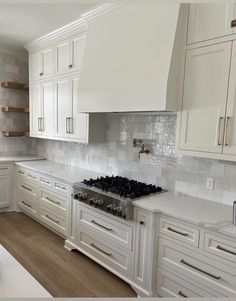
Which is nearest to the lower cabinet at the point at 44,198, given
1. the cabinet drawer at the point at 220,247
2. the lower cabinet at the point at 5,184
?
the lower cabinet at the point at 5,184

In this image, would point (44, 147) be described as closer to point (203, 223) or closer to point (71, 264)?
point (71, 264)

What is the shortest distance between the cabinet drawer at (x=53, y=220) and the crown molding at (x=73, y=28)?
240 centimetres

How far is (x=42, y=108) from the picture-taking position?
380 centimetres

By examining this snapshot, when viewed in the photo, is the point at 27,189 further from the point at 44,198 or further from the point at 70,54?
the point at 70,54

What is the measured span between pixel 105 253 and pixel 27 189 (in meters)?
1.93

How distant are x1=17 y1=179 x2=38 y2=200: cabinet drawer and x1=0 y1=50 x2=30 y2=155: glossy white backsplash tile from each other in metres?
0.85

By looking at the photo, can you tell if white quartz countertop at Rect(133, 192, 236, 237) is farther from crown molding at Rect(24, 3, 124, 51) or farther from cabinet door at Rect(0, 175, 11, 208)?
cabinet door at Rect(0, 175, 11, 208)

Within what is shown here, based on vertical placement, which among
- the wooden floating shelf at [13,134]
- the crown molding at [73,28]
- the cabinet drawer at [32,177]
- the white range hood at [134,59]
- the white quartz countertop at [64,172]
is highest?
the crown molding at [73,28]

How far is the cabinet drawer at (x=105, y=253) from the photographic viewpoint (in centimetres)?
226

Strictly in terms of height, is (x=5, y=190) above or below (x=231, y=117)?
below

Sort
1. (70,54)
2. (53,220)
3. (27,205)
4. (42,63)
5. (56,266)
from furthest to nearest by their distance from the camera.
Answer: (27,205)
(42,63)
(53,220)
(70,54)
(56,266)

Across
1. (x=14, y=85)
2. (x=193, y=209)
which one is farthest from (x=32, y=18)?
(x=193, y=209)

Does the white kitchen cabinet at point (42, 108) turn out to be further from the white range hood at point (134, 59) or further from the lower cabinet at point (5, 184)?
the white range hood at point (134, 59)

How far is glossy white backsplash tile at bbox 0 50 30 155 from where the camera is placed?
4281 mm
